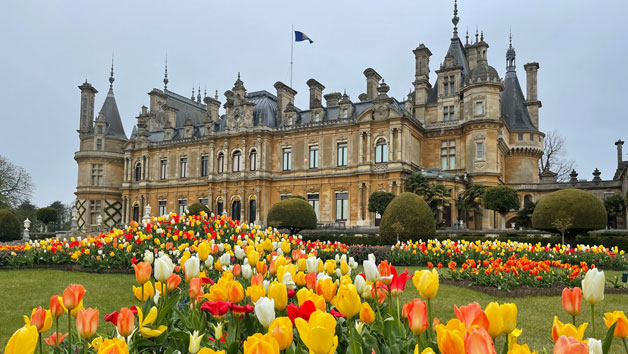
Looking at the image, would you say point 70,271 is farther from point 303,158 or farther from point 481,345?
point 303,158

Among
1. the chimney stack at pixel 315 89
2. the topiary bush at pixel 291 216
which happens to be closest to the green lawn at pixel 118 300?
the topiary bush at pixel 291 216

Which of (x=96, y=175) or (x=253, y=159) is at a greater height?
(x=253, y=159)

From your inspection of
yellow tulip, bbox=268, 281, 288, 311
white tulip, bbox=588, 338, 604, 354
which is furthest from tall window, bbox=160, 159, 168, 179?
white tulip, bbox=588, 338, 604, 354

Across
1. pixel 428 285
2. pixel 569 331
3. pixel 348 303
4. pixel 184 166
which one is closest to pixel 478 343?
pixel 569 331

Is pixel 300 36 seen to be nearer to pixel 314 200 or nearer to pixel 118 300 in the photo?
pixel 314 200

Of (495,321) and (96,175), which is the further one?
(96,175)

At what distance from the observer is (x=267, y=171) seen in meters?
34.1

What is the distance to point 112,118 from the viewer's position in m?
43.8

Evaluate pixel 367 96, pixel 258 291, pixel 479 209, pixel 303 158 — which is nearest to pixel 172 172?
pixel 303 158

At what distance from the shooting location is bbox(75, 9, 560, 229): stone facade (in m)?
28.9

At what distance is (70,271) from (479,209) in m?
23.0

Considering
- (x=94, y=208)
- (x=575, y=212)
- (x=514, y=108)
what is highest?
(x=514, y=108)

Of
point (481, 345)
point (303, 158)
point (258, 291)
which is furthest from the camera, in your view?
point (303, 158)

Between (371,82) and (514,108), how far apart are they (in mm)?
10981
